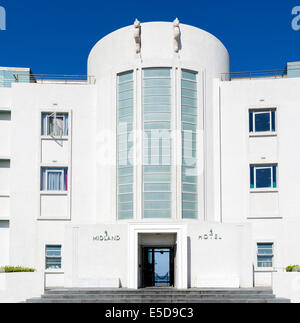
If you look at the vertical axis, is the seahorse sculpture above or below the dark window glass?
above

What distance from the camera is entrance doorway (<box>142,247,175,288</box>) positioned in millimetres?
30656

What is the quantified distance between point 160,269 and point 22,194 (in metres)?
8.14

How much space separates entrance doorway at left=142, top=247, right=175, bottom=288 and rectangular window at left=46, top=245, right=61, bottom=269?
14.5 feet

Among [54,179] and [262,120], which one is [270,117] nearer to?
[262,120]

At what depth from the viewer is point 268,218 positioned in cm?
3031

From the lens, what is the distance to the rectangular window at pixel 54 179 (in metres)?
31.5

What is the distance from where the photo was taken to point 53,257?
30781mm

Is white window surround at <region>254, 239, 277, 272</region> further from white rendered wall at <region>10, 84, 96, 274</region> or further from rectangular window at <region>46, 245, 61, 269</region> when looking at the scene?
rectangular window at <region>46, 245, 61, 269</region>

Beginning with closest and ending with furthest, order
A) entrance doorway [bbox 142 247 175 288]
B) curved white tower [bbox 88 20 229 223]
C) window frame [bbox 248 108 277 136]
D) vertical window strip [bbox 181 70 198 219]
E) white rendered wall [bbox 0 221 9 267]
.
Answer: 1. curved white tower [bbox 88 20 229 223]
2. vertical window strip [bbox 181 70 198 219]
3. entrance doorway [bbox 142 247 175 288]
4. window frame [bbox 248 108 277 136]
5. white rendered wall [bbox 0 221 9 267]

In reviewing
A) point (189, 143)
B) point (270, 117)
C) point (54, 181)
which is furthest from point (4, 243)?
point (270, 117)

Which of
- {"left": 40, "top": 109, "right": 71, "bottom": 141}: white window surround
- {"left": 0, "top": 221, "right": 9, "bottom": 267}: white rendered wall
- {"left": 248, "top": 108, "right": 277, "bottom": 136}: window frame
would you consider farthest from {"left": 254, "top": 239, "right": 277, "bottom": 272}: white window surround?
{"left": 0, "top": 221, "right": 9, "bottom": 267}: white rendered wall

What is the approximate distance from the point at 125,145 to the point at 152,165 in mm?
1796
